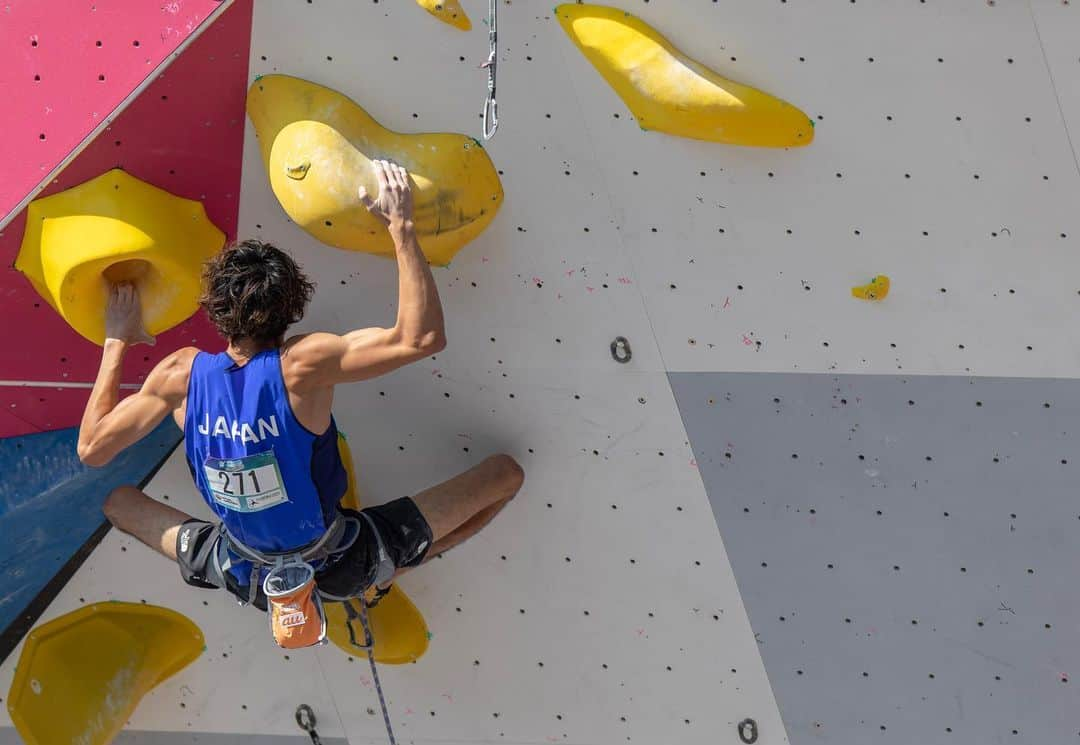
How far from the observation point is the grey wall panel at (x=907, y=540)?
2.65 meters

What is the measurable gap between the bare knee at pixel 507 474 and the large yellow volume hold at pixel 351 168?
1.56 feet

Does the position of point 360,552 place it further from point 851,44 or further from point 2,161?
point 851,44

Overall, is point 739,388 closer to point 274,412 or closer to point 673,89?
point 673,89

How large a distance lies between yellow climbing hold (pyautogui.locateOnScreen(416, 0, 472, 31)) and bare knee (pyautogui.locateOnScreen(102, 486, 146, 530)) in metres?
1.18

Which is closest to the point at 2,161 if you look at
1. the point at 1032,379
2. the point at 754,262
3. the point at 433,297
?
the point at 433,297

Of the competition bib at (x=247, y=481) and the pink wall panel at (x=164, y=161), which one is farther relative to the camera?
the pink wall panel at (x=164, y=161)

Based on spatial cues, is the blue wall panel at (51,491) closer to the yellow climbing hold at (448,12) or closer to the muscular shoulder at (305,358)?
the muscular shoulder at (305,358)

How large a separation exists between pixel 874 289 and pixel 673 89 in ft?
1.76

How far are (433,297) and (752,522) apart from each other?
929 mm

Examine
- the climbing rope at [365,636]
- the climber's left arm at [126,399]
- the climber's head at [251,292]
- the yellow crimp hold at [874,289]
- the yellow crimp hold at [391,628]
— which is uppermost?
the climber's head at [251,292]

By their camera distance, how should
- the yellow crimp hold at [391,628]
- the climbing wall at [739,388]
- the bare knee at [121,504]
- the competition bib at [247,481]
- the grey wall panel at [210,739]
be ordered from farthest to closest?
1. the grey wall panel at [210,739]
2. the yellow crimp hold at [391,628]
3. the bare knee at [121,504]
4. the climbing wall at [739,388]
5. the competition bib at [247,481]

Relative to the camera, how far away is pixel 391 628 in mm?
3051

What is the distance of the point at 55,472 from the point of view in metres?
2.88

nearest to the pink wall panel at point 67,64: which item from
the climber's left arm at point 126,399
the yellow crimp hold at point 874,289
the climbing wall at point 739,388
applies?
the climbing wall at point 739,388
